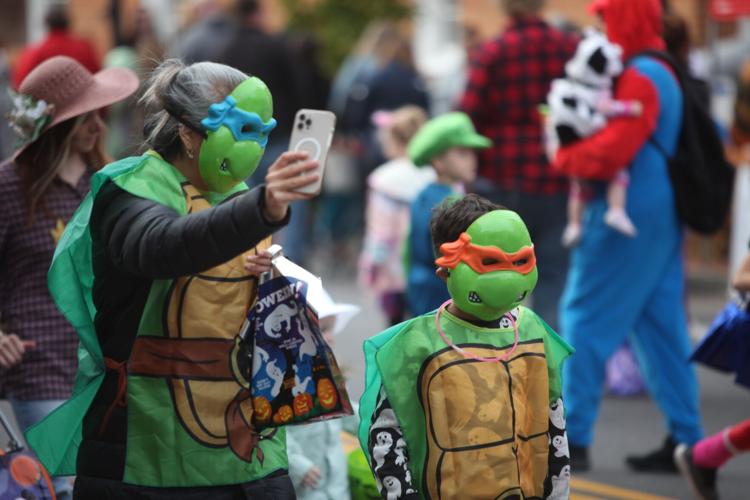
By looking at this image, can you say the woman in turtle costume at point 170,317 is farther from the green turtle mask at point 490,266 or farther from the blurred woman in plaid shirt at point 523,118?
the blurred woman in plaid shirt at point 523,118

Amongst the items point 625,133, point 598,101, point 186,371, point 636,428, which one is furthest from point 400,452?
point 636,428

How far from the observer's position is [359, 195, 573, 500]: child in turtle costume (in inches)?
142

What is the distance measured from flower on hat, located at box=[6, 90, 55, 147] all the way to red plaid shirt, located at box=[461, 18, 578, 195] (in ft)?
13.6

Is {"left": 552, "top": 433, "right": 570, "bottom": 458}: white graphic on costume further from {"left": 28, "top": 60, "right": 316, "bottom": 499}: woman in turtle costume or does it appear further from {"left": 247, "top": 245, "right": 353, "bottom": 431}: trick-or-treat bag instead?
{"left": 28, "top": 60, "right": 316, "bottom": 499}: woman in turtle costume

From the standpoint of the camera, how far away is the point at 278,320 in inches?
137

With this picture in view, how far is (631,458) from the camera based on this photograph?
688cm

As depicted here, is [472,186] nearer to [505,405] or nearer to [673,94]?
[673,94]

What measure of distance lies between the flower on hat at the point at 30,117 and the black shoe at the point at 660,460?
338cm

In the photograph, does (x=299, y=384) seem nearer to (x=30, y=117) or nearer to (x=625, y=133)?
(x=30, y=117)

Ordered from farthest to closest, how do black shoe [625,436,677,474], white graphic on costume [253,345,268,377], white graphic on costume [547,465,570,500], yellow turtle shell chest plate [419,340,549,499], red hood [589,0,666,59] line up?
black shoe [625,436,677,474] → red hood [589,0,666,59] → white graphic on costume [547,465,570,500] → yellow turtle shell chest plate [419,340,549,499] → white graphic on costume [253,345,268,377]

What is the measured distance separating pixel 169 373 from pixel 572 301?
11.5ft

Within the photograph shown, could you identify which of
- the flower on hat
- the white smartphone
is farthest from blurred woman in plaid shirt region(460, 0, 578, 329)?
the white smartphone

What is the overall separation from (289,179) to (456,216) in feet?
2.91

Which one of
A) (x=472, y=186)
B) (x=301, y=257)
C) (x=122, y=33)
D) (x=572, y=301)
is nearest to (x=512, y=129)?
(x=472, y=186)
